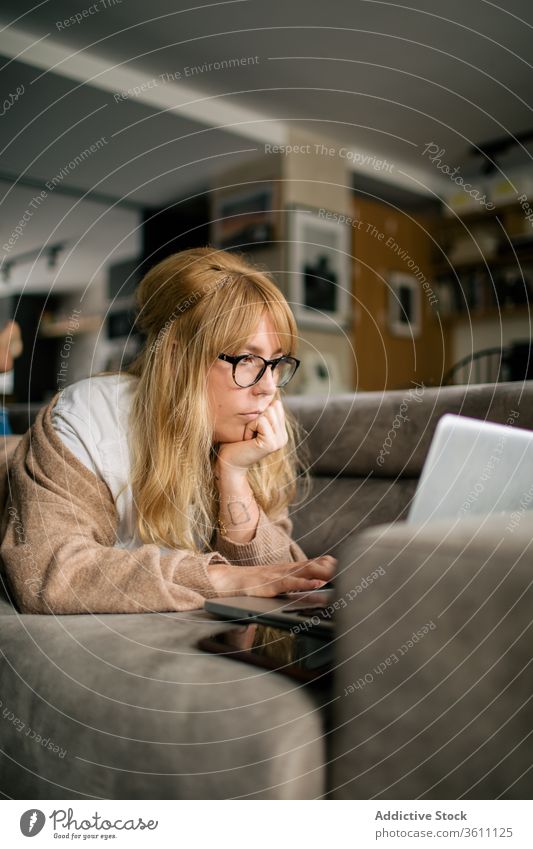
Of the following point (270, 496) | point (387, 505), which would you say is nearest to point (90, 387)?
point (270, 496)

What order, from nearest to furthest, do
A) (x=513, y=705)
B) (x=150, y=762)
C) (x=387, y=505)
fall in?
1. (x=513, y=705)
2. (x=150, y=762)
3. (x=387, y=505)

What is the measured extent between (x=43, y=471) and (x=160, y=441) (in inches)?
5.9

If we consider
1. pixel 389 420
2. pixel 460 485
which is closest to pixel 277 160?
pixel 389 420

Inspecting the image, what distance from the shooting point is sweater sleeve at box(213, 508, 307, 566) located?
36.3 inches

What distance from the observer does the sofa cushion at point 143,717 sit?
49 cm

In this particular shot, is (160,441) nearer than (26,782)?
No

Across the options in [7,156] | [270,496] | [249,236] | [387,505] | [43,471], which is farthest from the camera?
[7,156]

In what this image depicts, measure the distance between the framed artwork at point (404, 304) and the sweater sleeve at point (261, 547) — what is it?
153 inches

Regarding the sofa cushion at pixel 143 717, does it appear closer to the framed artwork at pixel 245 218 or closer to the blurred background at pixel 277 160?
the blurred background at pixel 277 160

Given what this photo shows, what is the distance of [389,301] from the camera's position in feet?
15.3

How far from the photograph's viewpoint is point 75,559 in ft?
2.33
